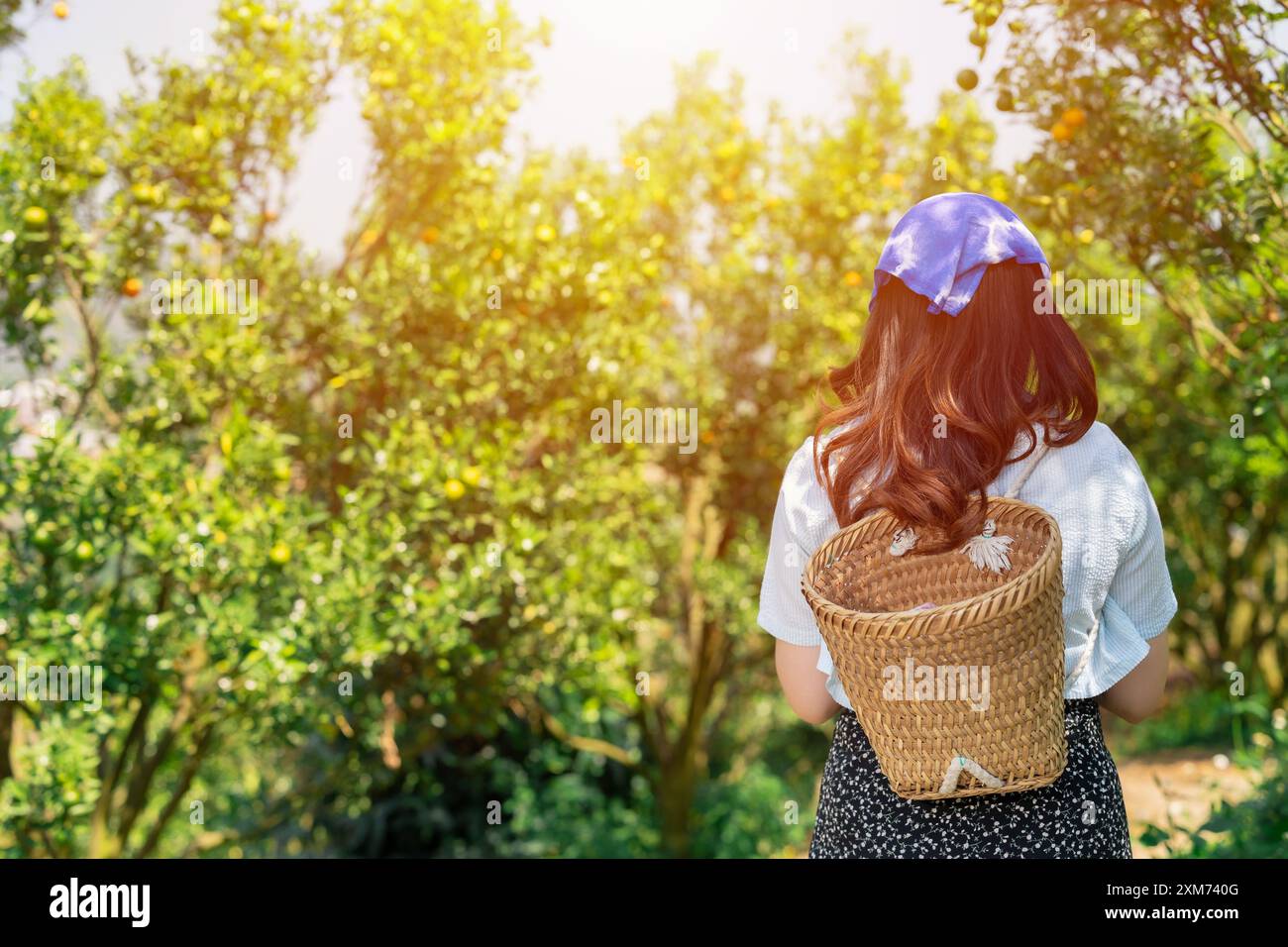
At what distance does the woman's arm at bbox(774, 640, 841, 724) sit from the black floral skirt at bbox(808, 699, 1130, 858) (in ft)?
0.24

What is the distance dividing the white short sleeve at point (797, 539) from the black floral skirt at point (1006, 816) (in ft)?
0.70

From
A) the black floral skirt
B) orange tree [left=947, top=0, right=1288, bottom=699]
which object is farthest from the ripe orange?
the black floral skirt

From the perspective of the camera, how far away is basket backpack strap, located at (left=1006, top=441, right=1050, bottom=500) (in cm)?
170

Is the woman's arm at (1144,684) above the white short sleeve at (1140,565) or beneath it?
beneath

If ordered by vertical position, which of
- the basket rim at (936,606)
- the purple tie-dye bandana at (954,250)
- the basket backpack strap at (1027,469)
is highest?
the purple tie-dye bandana at (954,250)

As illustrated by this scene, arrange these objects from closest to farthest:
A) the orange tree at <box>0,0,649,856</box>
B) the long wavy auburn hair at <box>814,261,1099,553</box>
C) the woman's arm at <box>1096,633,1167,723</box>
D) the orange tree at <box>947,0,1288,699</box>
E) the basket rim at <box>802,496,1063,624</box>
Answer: the basket rim at <box>802,496,1063,624</box> < the long wavy auburn hair at <box>814,261,1099,553</box> < the woman's arm at <box>1096,633,1167,723</box> < the orange tree at <box>947,0,1288,699</box> < the orange tree at <box>0,0,649,856</box>

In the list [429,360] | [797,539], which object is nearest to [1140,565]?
[797,539]

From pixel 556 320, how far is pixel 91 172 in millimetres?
1721

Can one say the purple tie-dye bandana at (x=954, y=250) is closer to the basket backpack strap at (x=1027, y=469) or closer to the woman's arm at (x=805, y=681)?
the basket backpack strap at (x=1027, y=469)

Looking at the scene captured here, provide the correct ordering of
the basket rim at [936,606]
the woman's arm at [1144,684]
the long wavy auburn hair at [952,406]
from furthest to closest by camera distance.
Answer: the woman's arm at [1144,684], the long wavy auburn hair at [952,406], the basket rim at [936,606]

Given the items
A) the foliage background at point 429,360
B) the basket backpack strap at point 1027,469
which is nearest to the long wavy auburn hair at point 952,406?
the basket backpack strap at point 1027,469

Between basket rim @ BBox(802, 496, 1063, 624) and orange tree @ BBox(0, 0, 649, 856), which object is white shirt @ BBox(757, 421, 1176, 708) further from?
orange tree @ BBox(0, 0, 649, 856)

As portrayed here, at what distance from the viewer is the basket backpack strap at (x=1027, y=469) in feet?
5.59
